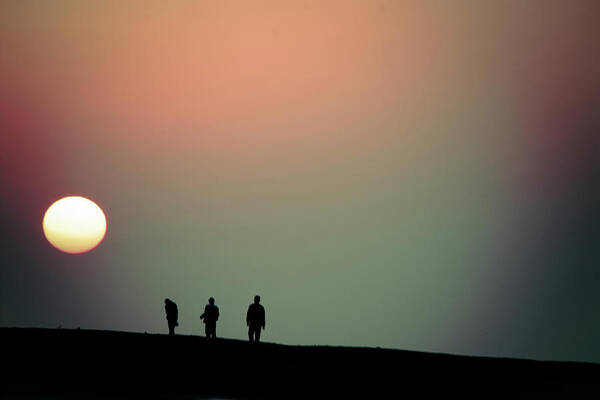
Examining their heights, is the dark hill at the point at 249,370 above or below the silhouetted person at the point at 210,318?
below

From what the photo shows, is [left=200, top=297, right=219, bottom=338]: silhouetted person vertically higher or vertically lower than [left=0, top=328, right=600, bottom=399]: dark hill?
higher

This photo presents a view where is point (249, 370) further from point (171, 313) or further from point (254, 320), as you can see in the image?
point (171, 313)

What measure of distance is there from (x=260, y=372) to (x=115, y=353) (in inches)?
190

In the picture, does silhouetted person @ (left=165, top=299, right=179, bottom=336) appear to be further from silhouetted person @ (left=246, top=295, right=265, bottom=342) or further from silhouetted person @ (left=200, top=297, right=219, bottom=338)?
silhouetted person @ (left=246, top=295, right=265, bottom=342)

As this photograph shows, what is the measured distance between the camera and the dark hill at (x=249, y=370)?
89.0 feet

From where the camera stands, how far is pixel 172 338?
106ft

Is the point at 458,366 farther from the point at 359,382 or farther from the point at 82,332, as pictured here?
the point at 82,332

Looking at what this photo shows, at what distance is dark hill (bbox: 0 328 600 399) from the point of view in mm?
27141

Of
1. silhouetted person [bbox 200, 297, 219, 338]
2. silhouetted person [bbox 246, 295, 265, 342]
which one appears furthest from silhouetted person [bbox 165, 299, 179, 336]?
silhouetted person [bbox 246, 295, 265, 342]

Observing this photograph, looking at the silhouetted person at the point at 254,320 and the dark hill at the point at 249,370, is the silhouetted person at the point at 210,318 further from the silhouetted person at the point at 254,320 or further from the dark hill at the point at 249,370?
the dark hill at the point at 249,370

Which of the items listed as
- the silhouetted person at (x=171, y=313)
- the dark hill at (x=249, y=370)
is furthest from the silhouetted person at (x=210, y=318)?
the dark hill at (x=249, y=370)

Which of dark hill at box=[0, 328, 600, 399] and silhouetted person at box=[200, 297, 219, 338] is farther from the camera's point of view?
silhouetted person at box=[200, 297, 219, 338]

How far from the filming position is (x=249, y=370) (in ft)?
94.4

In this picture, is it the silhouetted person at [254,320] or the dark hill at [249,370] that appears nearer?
the dark hill at [249,370]
